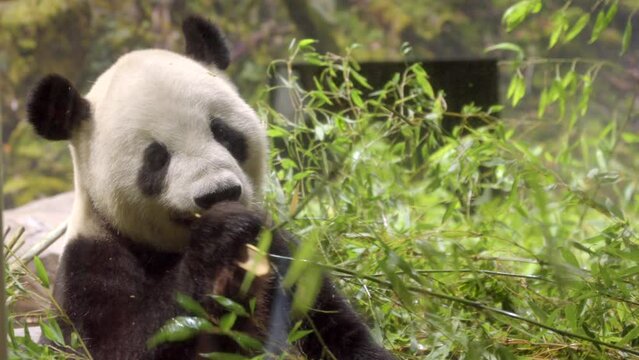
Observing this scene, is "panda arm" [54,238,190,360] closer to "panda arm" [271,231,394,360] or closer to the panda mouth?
the panda mouth

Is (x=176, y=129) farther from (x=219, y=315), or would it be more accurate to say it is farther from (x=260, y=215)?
(x=219, y=315)

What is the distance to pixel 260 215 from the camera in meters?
1.55

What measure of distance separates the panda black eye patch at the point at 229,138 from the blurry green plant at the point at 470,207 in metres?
0.18

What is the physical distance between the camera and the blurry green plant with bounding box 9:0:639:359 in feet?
5.12

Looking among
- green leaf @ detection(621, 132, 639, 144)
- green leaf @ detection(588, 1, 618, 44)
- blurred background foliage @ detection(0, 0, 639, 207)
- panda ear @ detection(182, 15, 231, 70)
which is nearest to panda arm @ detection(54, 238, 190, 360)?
blurred background foliage @ detection(0, 0, 639, 207)

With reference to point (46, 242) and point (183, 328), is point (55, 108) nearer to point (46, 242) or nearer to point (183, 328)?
point (183, 328)

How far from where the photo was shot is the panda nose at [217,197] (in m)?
1.54

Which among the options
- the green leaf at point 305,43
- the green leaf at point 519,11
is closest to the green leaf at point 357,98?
the green leaf at point 305,43

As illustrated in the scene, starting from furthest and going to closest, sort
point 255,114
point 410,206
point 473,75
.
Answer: point 410,206
point 473,75
point 255,114

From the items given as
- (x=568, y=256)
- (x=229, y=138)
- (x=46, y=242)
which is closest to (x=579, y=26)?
(x=568, y=256)

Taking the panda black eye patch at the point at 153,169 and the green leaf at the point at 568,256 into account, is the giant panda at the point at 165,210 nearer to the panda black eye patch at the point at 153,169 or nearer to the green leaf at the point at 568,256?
the panda black eye patch at the point at 153,169

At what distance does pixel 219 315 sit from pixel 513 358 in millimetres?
570

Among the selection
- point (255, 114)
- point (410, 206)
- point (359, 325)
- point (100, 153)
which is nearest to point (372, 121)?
point (410, 206)

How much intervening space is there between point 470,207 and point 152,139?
120 cm
